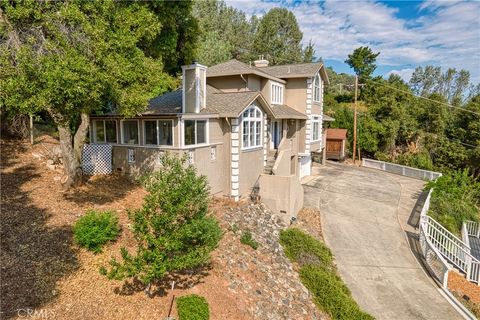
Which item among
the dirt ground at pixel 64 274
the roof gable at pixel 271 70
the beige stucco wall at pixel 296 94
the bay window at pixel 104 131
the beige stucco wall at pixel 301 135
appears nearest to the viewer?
the dirt ground at pixel 64 274

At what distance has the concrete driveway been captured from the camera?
1177cm

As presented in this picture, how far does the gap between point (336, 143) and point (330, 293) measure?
2531cm

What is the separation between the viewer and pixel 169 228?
739cm

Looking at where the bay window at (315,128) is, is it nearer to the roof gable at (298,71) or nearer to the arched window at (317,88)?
the arched window at (317,88)

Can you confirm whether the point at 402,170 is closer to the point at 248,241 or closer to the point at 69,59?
the point at 248,241

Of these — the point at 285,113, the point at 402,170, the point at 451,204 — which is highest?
the point at 285,113

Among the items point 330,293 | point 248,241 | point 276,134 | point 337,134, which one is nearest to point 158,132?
point 248,241

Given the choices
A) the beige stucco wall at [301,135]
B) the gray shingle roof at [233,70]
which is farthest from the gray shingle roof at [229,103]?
the beige stucco wall at [301,135]

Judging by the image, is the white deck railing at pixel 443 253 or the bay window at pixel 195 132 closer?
the white deck railing at pixel 443 253

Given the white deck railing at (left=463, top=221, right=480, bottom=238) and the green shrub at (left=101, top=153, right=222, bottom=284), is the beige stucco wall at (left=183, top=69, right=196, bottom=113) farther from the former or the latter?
the white deck railing at (left=463, top=221, right=480, bottom=238)

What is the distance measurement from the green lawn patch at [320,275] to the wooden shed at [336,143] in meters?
21.0

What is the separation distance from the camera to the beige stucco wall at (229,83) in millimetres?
19625

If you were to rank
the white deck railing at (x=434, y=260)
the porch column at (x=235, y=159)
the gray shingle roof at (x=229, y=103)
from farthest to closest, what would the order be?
the porch column at (x=235, y=159) < the gray shingle roof at (x=229, y=103) < the white deck railing at (x=434, y=260)

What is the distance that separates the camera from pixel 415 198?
2191cm
